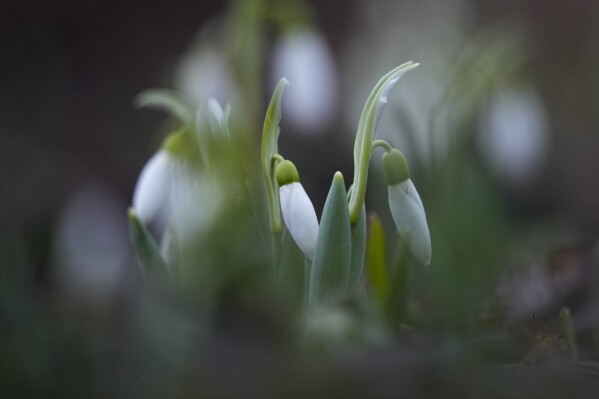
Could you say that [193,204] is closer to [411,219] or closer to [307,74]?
[411,219]

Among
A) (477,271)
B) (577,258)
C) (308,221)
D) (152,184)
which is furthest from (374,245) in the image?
(577,258)

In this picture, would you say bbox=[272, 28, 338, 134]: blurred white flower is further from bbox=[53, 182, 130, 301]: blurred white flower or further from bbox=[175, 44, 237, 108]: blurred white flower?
bbox=[53, 182, 130, 301]: blurred white flower

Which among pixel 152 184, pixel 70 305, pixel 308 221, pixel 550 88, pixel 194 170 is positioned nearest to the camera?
pixel 70 305

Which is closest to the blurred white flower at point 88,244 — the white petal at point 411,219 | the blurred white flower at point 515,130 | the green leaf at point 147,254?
the green leaf at point 147,254

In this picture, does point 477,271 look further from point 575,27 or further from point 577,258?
point 575,27

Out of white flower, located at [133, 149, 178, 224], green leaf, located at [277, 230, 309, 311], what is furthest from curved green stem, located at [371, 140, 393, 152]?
white flower, located at [133, 149, 178, 224]

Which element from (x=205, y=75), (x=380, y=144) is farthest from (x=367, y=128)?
(x=205, y=75)
